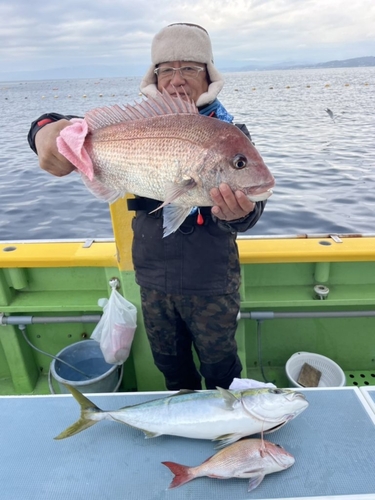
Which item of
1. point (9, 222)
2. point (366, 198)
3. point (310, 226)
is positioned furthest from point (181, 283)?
point (366, 198)

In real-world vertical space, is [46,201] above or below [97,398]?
below

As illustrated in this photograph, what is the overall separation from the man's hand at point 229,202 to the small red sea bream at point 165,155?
3 cm

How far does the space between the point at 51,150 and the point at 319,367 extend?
119 inches

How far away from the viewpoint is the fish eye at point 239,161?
5.48ft

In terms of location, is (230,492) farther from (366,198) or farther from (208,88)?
(366,198)

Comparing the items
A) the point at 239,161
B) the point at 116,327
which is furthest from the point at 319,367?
the point at 239,161

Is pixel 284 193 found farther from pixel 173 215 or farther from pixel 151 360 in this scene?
pixel 173 215

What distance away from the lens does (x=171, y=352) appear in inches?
108

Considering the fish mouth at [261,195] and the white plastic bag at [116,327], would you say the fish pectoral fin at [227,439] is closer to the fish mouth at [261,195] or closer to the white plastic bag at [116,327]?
the fish mouth at [261,195]

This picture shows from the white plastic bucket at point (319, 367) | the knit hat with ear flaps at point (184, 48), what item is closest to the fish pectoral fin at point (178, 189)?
the knit hat with ear flaps at point (184, 48)

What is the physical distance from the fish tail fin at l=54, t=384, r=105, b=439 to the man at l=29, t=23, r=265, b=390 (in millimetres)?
821

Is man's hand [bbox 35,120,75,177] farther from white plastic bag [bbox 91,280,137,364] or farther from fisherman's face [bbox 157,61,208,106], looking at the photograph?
white plastic bag [bbox 91,280,137,364]

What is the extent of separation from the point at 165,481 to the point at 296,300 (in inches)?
81.8

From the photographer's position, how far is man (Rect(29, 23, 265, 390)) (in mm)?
2232
